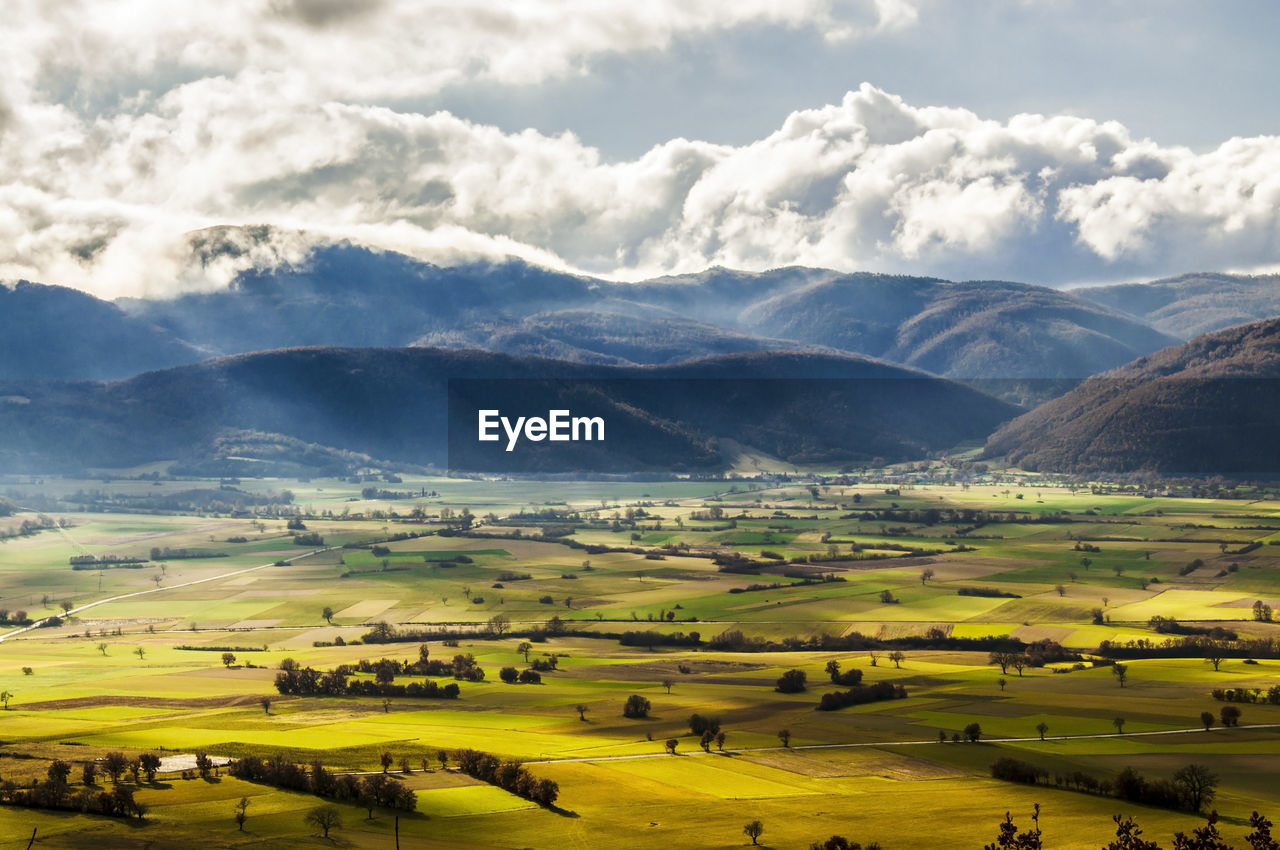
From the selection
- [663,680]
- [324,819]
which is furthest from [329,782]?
[663,680]

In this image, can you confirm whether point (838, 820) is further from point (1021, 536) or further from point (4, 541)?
point (4, 541)

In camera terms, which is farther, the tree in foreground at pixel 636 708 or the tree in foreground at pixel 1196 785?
the tree in foreground at pixel 636 708

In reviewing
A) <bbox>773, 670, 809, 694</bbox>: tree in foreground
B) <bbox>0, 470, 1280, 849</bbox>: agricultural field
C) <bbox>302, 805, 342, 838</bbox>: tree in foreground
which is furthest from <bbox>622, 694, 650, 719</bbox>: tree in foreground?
<bbox>302, 805, 342, 838</bbox>: tree in foreground

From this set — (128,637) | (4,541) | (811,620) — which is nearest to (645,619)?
(811,620)

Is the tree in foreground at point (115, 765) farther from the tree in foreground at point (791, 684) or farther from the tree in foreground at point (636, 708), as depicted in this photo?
the tree in foreground at point (791, 684)

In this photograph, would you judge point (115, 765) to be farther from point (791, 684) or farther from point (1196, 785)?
point (1196, 785)

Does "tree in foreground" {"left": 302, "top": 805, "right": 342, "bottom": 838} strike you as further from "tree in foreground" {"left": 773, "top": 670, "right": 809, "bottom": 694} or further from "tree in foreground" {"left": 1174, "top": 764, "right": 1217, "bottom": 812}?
"tree in foreground" {"left": 1174, "top": 764, "right": 1217, "bottom": 812}

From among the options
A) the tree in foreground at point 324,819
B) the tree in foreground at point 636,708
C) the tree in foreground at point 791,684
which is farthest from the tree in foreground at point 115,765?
the tree in foreground at point 791,684
